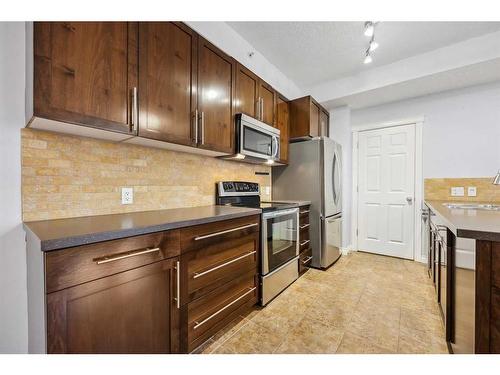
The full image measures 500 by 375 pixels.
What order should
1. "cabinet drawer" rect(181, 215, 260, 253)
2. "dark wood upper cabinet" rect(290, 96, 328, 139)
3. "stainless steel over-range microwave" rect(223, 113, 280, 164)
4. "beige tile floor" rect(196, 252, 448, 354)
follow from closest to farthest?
"cabinet drawer" rect(181, 215, 260, 253) → "beige tile floor" rect(196, 252, 448, 354) → "stainless steel over-range microwave" rect(223, 113, 280, 164) → "dark wood upper cabinet" rect(290, 96, 328, 139)

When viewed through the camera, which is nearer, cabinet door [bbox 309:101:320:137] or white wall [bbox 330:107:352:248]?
cabinet door [bbox 309:101:320:137]

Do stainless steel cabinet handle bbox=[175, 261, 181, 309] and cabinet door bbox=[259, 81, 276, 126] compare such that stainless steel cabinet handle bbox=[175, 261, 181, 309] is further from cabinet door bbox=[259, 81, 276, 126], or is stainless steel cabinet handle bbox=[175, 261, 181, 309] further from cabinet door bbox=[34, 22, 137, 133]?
cabinet door bbox=[259, 81, 276, 126]

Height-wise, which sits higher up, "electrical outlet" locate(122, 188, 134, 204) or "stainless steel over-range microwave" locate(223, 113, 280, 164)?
"stainless steel over-range microwave" locate(223, 113, 280, 164)

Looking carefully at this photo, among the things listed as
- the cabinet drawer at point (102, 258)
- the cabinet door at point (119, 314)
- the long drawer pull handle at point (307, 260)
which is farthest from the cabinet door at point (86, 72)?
the long drawer pull handle at point (307, 260)

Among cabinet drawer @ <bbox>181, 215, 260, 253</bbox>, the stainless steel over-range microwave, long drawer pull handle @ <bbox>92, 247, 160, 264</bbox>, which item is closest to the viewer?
long drawer pull handle @ <bbox>92, 247, 160, 264</bbox>

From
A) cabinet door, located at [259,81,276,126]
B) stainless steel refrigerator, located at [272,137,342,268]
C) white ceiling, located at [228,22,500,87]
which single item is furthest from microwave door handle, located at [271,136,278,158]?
white ceiling, located at [228,22,500,87]

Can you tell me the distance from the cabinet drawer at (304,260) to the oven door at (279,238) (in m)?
0.21

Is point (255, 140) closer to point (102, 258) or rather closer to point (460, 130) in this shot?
point (102, 258)

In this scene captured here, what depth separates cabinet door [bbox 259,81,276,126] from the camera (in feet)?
7.91

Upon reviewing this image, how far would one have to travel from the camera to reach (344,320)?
175 cm

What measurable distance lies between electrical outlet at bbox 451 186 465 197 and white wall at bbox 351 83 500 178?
6.6 inches

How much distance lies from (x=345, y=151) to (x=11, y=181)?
3703mm

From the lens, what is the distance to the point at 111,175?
1.49m
